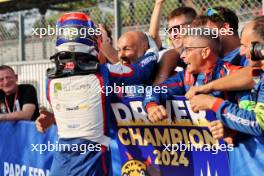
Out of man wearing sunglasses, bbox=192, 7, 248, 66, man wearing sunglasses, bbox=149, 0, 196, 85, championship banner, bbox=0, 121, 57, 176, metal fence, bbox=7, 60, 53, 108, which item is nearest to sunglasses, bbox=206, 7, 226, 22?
man wearing sunglasses, bbox=192, 7, 248, 66

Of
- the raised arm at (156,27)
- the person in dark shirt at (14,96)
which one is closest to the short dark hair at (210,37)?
the raised arm at (156,27)

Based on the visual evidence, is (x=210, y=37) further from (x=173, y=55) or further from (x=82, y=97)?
(x=82, y=97)

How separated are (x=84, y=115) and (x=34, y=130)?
67.6 inches

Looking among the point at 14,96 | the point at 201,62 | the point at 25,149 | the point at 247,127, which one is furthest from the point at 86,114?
the point at 14,96

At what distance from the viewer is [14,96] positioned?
20.1ft

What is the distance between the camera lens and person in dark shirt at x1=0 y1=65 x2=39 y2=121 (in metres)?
5.93

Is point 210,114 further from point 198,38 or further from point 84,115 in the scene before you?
point 84,115

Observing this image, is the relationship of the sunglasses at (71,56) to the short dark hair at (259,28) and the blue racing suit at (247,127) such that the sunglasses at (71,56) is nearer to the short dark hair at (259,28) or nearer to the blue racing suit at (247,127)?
the blue racing suit at (247,127)

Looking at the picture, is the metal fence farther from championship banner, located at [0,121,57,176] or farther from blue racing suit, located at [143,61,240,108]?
blue racing suit, located at [143,61,240,108]

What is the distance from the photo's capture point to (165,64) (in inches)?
159

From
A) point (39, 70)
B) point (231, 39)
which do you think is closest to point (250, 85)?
point (231, 39)

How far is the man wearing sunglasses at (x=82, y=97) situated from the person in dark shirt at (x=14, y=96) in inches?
84.4

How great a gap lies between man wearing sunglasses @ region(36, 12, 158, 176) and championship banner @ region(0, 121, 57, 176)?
1.16 meters

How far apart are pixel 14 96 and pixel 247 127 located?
3812mm
